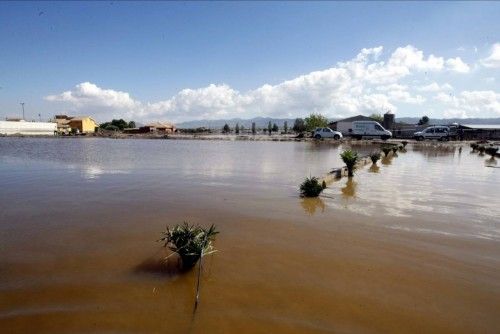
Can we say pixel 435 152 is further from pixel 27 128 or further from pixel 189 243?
pixel 27 128

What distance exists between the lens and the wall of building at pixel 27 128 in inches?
2650

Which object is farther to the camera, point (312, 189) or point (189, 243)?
point (312, 189)

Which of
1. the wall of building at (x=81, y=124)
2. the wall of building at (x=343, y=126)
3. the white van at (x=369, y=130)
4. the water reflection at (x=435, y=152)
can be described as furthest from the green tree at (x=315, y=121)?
the wall of building at (x=81, y=124)

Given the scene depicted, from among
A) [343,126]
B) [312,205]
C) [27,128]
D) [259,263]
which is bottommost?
[259,263]

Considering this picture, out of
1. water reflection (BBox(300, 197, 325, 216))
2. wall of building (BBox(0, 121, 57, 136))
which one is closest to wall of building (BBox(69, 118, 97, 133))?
wall of building (BBox(0, 121, 57, 136))

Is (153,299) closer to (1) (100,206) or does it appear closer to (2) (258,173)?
(1) (100,206)

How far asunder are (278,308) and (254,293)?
0.46m

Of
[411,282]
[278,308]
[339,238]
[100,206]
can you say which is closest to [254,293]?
[278,308]

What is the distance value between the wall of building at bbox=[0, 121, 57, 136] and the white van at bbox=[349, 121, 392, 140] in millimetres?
54140

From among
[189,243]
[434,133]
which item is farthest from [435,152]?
[189,243]

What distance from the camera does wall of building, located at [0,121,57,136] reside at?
67312 mm

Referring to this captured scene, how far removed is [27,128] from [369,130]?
62001 millimetres

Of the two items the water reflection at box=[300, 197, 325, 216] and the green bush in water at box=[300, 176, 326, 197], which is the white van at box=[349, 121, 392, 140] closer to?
the green bush in water at box=[300, 176, 326, 197]

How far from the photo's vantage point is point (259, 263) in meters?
5.72
